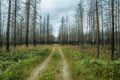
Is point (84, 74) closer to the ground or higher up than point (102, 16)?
closer to the ground

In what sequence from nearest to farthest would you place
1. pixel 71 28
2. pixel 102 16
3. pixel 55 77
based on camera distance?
pixel 55 77 < pixel 102 16 < pixel 71 28

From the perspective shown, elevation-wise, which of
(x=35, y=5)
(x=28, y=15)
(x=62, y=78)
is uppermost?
(x=35, y=5)

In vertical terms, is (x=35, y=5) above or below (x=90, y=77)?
above

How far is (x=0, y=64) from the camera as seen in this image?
13359 millimetres

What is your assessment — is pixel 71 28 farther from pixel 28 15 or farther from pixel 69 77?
pixel 69 77

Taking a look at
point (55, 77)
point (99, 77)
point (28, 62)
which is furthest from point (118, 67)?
point (28, 62)

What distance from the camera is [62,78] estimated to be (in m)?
11.9

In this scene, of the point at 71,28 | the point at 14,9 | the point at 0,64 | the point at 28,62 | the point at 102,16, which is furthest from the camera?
the point at 71,28

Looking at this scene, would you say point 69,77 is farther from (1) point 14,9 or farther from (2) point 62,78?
(1) point 14,9

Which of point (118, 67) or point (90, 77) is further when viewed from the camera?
point (118, 67)

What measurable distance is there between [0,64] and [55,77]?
3.98 meters

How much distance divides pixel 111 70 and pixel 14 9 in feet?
93.4

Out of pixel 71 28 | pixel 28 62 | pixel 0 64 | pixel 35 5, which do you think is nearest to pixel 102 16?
pixel 35 5

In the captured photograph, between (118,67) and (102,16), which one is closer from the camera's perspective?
(118,67)
